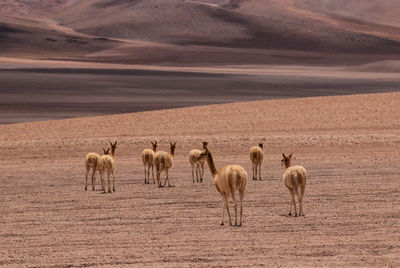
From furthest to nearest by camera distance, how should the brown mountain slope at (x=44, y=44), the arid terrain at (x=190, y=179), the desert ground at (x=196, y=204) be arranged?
the brown mountain slope at (x=44, y=44) < the arid terrain at (x=190, y=179) < the desert ground at (x=196, y=204)

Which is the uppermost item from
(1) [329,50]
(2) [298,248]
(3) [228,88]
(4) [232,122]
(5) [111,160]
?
(1) [329,50]

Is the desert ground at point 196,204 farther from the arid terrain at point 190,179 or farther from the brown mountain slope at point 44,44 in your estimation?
the brown mountain slope at point 44,44

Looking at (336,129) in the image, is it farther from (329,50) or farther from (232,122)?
(329,50)

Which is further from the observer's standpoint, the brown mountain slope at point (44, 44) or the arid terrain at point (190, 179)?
the brown mountain slope at point (44, 44)

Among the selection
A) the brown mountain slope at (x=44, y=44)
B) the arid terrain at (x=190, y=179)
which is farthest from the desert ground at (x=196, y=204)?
the brown mountain slope at (x=44, y=44)

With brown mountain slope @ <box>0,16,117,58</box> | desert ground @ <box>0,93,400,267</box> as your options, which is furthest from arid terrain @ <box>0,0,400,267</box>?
brown mountain slope @ <box>0,16,117,58</box>

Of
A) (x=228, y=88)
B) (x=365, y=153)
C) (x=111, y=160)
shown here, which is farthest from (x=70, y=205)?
(x=228, y=88)

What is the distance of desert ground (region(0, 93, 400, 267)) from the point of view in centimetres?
1247

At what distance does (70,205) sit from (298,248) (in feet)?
23.0

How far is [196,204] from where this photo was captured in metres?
17.7

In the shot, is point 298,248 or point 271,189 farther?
point 271,189

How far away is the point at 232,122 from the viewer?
4141cm

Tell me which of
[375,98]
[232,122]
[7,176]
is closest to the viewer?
[7,176]

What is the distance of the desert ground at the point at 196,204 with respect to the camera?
12469 mm
